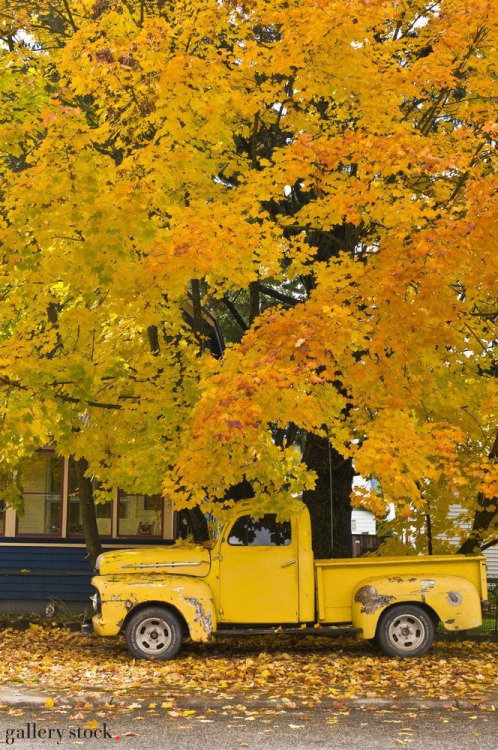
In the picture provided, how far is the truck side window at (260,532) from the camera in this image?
36.0 feet

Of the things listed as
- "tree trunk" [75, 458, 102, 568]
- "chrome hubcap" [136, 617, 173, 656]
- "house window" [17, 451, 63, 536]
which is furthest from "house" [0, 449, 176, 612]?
"chrome hubcap" [136, 617, 173, 656]

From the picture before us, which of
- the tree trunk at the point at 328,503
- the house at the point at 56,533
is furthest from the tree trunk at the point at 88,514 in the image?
the tree trunk at the point at 328,503

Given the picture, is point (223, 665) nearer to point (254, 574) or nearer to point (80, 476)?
point (254, 574)

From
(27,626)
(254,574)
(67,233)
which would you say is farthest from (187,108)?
(27,626)

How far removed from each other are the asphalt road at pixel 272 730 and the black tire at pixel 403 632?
2598mm

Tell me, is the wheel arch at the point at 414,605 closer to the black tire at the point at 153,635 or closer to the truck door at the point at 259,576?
the truck door at the point at 259,576

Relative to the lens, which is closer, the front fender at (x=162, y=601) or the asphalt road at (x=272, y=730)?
the asphalt road at (x=272, y=730)

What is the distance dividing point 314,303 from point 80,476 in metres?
6.85

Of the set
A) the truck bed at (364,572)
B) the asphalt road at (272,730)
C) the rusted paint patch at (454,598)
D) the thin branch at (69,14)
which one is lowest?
the asphalt road at (272,730)

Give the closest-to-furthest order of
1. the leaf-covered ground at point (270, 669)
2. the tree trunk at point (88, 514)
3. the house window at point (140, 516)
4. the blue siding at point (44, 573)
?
the leaf-covered ground at point (270, 669)
the tree trunk at point (88, 514)
the blue siding at point (44, 573)
the house window at point (140, 516)

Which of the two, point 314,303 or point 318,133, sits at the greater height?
point 318,133

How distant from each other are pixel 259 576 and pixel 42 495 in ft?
26.2

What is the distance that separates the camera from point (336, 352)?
9.12 meters

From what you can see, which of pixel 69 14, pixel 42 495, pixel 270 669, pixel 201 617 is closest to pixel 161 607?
pixel 201 617
